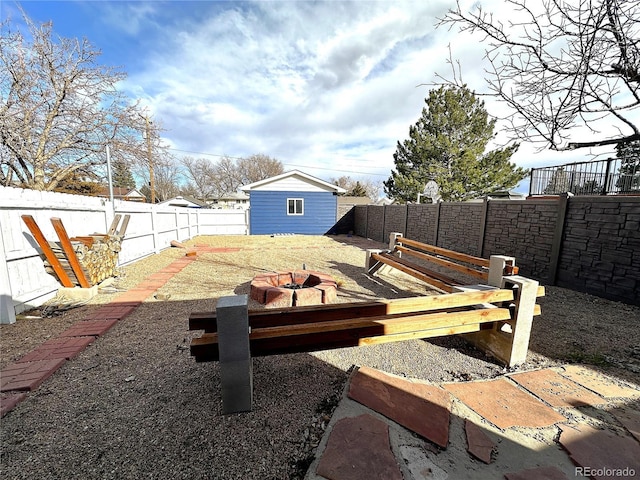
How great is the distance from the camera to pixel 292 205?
15820 millimetres

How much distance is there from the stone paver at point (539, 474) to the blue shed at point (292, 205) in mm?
14886

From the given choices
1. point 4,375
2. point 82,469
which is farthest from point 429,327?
point 4,375

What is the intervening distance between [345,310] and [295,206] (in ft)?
46.4

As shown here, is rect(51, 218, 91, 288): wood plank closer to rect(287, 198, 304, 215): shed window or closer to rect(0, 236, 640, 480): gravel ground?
rect(0, 236, 640, 480): gravel ground

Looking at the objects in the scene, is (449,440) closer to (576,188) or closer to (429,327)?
(429,327)

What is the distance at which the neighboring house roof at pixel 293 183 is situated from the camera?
1530cm

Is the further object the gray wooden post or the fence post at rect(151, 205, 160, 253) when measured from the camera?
the fence post at rect(151, 205, 160, 253)

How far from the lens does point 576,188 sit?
32.6ft

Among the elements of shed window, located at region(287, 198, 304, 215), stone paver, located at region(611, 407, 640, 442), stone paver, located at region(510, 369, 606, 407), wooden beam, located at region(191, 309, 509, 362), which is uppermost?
shed window, located at region(287, 198, 304, 215)

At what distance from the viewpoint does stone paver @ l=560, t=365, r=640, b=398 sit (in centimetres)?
199

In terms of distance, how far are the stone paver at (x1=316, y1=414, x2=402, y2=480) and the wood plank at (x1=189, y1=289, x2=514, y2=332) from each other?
2.27 feet

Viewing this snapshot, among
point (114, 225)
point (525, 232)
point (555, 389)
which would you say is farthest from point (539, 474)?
point (114, 225)

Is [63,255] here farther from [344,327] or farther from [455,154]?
[455,154]

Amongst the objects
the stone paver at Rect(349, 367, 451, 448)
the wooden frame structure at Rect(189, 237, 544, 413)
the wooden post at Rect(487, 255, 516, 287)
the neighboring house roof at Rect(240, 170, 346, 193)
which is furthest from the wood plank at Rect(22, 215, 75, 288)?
the neighboring house roof at Rect(240, 170, 346, 193)
